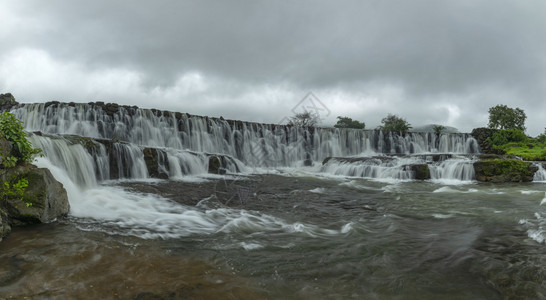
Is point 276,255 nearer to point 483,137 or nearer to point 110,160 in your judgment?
point 110,160

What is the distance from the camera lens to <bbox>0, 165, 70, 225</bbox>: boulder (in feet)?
17.0

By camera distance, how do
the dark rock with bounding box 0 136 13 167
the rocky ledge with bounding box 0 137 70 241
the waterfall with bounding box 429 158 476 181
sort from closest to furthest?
the rocky ledge with bounding box 0 137 70 241
the dark rock with bounding box 0 136 13 167
the waterfall with bounding box 429 158 476 181

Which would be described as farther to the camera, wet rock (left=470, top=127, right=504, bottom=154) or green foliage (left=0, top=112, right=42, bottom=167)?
wet rock (left=470, top=127, right=504, bottom=154)

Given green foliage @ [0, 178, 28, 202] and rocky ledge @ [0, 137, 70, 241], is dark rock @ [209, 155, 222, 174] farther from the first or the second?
green foliage @ [0, 178, 28, 202]

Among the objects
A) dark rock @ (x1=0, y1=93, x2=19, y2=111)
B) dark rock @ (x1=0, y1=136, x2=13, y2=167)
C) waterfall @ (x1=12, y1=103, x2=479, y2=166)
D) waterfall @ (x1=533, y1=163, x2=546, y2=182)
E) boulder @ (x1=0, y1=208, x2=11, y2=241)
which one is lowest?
boulder @ (x1=0, y1=208, x2=11, y2=241)

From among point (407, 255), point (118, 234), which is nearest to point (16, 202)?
point (118, 234)

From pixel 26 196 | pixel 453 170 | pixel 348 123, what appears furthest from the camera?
pixel 348 123

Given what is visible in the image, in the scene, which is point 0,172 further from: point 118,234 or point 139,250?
point 139,250

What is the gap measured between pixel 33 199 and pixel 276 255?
4664 mm

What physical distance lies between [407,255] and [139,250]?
405 centimetres

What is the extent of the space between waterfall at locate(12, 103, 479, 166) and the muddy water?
15.3 m

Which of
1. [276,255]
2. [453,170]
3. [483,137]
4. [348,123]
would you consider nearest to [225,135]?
[453,170]

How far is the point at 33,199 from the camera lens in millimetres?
5430

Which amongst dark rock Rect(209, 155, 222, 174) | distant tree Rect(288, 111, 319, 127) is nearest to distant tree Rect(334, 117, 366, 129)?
distant tree Rect(288, 111, 319, 127)
